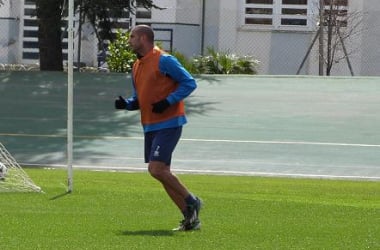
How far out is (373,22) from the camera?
35.2 metres

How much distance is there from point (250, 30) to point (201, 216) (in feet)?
83.9

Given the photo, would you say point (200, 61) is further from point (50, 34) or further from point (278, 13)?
point (278, 13)

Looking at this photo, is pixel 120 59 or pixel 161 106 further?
pixel 120 59

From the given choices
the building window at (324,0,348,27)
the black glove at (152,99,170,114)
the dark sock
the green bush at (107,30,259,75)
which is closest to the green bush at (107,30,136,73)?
the green bush at (107,30,259,75)

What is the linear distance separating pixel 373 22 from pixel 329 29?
1.78 meters

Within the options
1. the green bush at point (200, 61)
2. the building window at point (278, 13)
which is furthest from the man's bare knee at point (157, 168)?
the building window at point (278, 13)

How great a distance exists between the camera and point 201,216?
10844 mm

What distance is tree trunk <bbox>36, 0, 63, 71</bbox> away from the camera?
27.9 metres

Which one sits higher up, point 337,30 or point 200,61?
point 337,30

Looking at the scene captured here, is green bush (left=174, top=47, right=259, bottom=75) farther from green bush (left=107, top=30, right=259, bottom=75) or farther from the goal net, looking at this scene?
the goal net

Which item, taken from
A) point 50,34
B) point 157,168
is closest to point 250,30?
point 50,34

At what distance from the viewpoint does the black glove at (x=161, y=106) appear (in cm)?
953

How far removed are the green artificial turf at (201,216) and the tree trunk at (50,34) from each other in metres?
13.4

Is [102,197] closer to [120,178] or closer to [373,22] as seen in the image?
[120,178]
